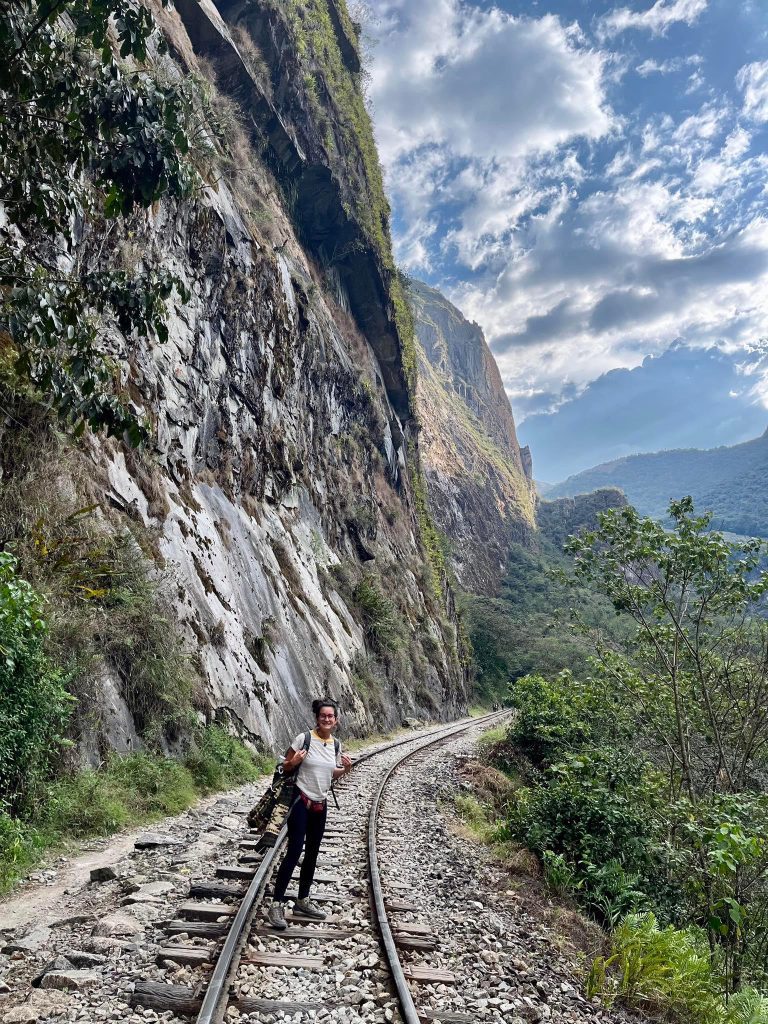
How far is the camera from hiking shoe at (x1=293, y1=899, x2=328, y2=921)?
16.3 feet

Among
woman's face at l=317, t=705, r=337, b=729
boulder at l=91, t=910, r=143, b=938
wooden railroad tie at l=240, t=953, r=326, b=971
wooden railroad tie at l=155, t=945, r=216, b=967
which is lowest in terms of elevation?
wooden railroad tie at l=240, t=953, r=326, b=971

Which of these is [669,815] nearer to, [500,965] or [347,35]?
[500,965]

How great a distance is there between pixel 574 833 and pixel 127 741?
6.75 m

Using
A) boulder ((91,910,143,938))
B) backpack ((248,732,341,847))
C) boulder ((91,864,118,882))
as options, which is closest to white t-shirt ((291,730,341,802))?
backpack ((248,732,341,847))

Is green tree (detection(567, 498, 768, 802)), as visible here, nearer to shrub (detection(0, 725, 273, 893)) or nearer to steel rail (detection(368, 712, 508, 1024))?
steel rail (detection(368, 712, 508, 1024))

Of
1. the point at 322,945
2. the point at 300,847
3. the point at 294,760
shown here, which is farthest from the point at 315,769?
the point at 322,945

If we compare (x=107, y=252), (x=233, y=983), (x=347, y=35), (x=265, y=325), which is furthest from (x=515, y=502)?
(x=233, y=983)

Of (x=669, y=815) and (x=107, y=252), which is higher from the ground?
(x=107, y=252)

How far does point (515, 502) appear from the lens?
122000 mm

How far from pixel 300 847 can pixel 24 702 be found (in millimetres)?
3465

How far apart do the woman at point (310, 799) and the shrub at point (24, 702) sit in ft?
9.73

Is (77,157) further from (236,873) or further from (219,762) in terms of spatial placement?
(219,762)

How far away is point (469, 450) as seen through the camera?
109875mm

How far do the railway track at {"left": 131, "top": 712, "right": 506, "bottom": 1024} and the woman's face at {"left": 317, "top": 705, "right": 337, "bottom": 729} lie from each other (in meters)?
1.48
